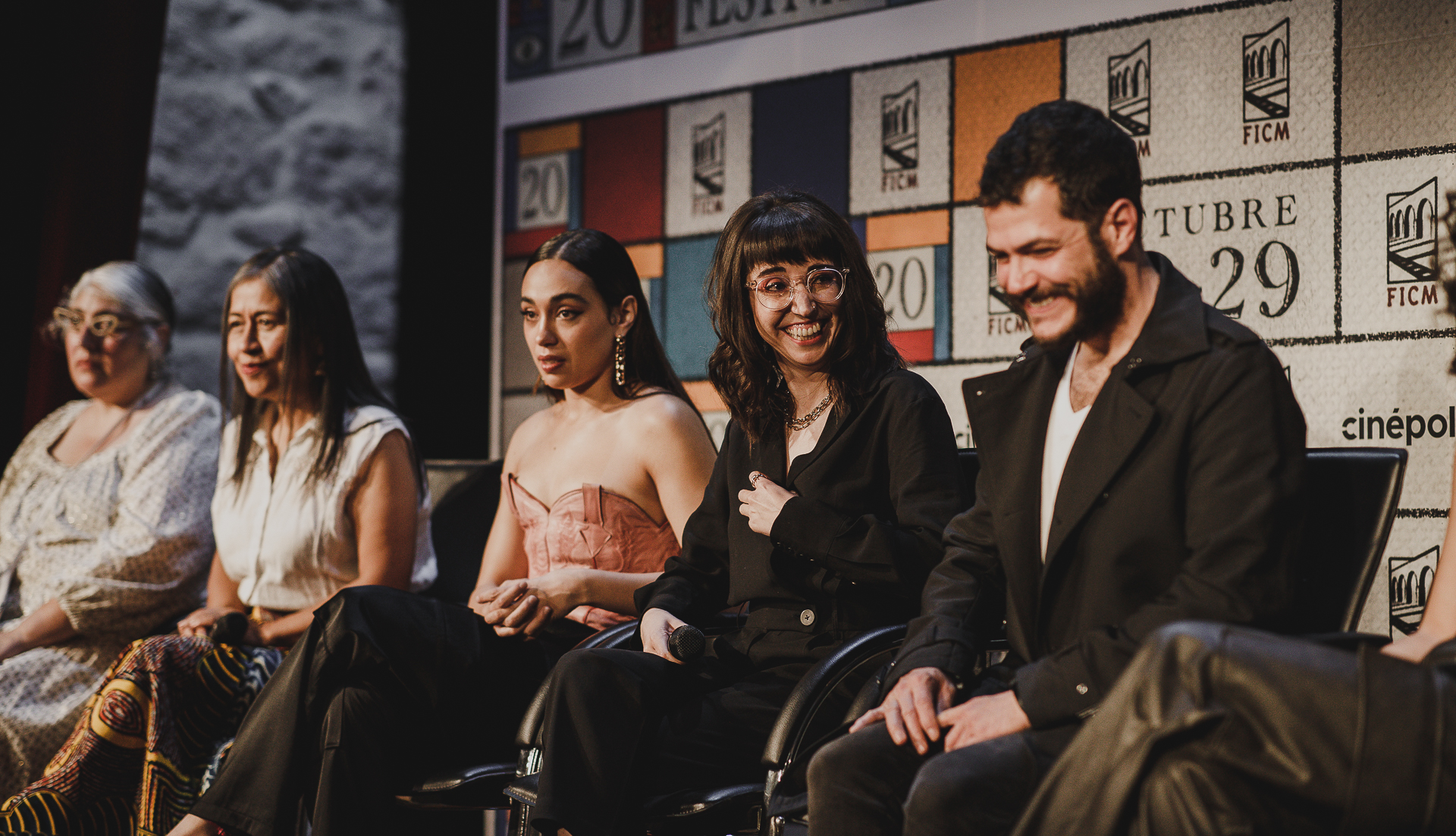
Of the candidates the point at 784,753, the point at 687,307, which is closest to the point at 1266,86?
the point at 687,307

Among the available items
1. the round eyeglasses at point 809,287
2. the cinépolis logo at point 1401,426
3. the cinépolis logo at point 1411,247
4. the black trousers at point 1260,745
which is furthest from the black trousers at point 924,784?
the cinépolis logo at point 1411,247

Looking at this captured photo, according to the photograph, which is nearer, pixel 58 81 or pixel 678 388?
pixel 678 388

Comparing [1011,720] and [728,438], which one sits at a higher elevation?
[728,438]

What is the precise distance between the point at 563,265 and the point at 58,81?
2364mm

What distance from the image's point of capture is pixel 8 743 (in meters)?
3.34

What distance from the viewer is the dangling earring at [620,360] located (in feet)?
10.0

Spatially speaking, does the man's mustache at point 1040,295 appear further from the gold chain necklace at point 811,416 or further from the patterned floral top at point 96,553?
the patterned floral top at point 96,553

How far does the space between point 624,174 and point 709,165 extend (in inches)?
13.7

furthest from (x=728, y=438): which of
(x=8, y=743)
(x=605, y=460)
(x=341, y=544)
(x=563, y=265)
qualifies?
(x=8, y=743)

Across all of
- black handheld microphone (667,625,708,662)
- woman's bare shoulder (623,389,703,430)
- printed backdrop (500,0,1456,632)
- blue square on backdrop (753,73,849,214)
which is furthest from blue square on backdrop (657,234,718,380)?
black handheld microphone (667,625,708,662)

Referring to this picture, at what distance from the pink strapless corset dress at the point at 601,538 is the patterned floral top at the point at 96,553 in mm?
1305

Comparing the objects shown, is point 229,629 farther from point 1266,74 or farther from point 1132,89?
point 1266,74

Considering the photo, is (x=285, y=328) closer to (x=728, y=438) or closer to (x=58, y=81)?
(x=728, y=438)

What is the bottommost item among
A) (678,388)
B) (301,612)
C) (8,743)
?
(8,743)
